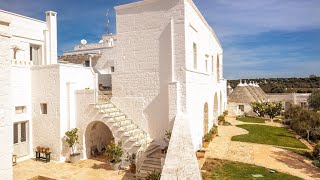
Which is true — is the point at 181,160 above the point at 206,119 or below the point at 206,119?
above

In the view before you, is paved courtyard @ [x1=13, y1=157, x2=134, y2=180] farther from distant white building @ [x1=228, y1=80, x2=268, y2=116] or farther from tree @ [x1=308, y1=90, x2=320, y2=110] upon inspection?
tree @ [x1=308, y1=90, x2=320, y2=110]

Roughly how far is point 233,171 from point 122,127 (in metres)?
5.83

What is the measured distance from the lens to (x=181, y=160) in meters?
6.23

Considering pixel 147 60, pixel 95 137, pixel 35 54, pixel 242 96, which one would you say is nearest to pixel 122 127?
pixel 95 137

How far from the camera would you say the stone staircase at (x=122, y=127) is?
39.3 ft

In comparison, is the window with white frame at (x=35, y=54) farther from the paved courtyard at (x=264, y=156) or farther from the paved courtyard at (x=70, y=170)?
the paved courtyard at (x=264, y=156)

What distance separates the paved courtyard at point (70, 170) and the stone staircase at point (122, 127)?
4.66 ft

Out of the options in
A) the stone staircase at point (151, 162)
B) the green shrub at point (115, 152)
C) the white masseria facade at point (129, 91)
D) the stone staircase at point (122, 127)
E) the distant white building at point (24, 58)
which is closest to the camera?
the stone staircase at point (151, 162)

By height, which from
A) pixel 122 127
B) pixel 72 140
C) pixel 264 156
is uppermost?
pixel 122 127

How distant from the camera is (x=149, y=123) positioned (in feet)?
43.8

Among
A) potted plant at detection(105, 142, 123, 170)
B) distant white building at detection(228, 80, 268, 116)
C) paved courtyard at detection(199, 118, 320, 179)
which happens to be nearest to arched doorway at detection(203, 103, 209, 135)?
paved courtyard at detection(199, 118, 320, 179)

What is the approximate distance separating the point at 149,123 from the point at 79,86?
5168 millimetres

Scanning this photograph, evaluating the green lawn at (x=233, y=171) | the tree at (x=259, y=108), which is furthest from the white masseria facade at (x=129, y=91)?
the tree at (x=259, y=108)

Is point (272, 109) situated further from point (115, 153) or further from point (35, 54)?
point (35, 54)
